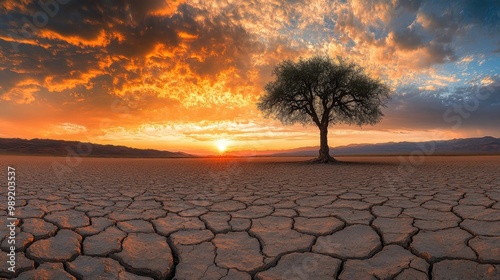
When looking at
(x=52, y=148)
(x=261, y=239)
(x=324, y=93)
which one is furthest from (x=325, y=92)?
(x=52, y=148)

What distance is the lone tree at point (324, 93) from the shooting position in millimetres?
14992

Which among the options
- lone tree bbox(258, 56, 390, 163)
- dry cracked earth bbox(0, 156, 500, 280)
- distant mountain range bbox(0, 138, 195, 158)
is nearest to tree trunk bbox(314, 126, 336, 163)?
lone tree bbox(258, 56, 390, 163)

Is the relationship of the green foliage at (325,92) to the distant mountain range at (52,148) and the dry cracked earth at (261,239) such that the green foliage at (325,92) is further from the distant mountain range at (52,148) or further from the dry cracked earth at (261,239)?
the distant mountain range at (52,148)

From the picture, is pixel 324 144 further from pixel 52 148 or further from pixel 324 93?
pixel 52 148

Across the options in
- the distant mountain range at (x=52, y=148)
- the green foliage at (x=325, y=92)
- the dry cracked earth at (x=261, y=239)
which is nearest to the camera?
the dry cracked earth at (x=261, y=239)

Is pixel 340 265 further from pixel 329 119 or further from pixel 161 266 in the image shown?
pixel 329 119

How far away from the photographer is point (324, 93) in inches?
613

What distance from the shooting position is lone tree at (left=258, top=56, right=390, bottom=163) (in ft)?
49.2

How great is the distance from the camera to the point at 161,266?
1.91m

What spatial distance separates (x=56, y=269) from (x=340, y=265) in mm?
2025

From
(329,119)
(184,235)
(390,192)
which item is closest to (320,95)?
(329,119)

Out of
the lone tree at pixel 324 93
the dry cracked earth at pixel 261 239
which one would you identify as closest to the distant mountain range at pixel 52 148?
the lone tree at pixel 324 93

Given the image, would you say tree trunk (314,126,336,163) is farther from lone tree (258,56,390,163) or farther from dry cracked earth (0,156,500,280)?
dry cracked earth (0,156,500,280)

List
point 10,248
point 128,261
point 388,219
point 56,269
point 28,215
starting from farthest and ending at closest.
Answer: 1. point 28,215
2. point 388,219
3. point 10,248
4. point 128,261
5. point 56,269
